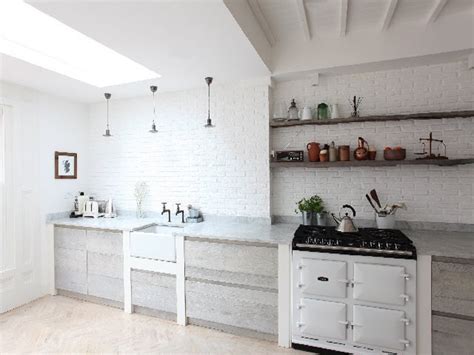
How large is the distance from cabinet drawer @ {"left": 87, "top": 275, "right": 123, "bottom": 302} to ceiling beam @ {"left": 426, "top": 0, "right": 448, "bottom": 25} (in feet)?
13.1

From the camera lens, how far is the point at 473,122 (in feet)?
8.76

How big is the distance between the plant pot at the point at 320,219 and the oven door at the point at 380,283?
0.76 meters

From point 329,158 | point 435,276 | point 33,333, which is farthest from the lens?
point 329,158

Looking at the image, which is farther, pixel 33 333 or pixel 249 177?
pixel 249 177

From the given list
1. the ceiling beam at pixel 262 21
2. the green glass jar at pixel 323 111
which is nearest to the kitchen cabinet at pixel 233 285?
the green glass jar at pixel 323 111

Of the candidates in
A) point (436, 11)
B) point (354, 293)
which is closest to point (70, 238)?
point (354, 293)

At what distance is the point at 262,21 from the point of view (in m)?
2.52

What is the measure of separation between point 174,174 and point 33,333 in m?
2.17

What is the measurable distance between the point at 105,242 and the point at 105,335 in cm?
98

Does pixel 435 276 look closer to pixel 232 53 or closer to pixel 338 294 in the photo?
pixel 338 294

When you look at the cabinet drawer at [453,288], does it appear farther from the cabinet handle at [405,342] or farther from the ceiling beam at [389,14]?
the ceiling beam at [389,14]

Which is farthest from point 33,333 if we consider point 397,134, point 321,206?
point 397,134

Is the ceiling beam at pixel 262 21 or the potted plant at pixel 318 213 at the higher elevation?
the ceiling beam at pixel 262 21

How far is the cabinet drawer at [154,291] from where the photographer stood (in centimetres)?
291
